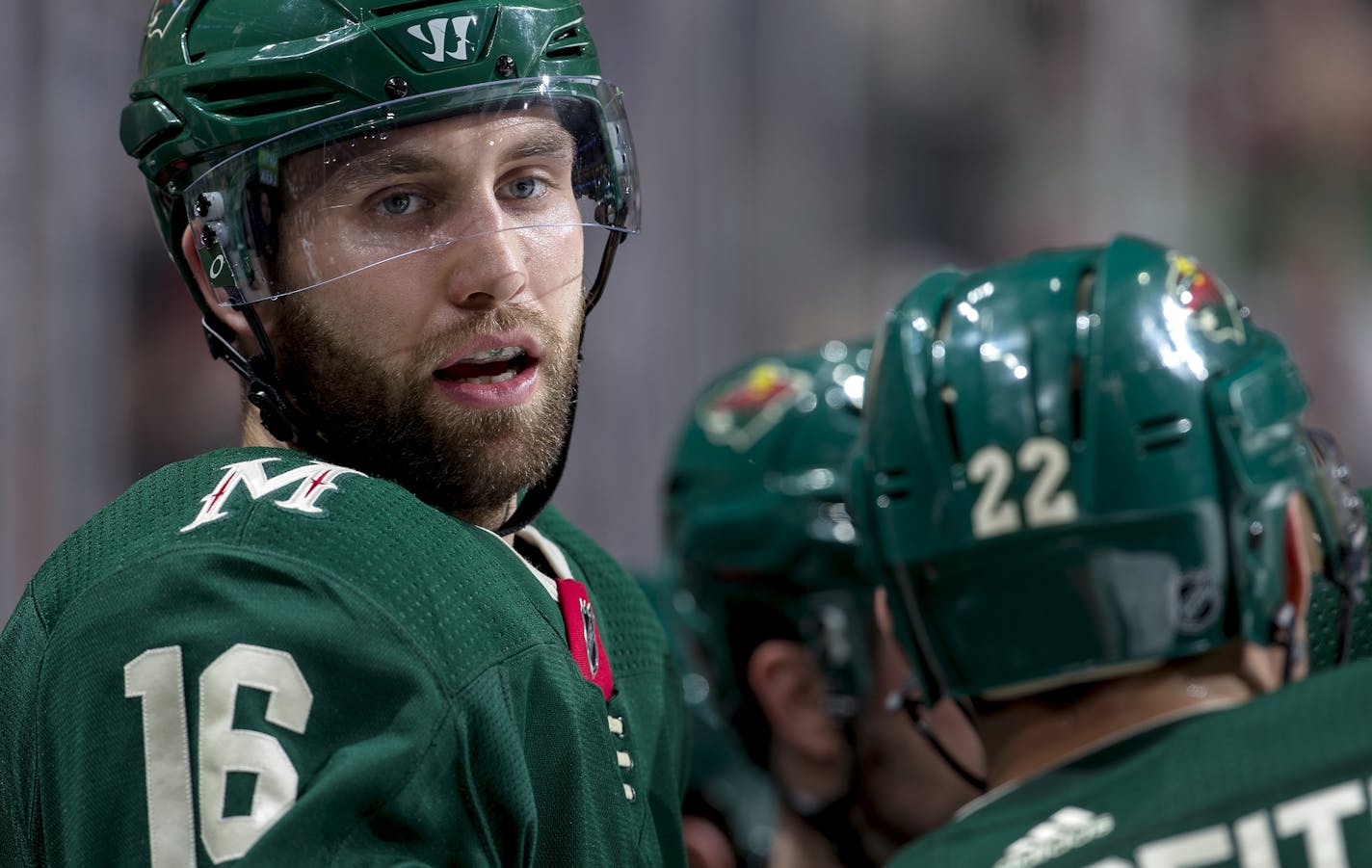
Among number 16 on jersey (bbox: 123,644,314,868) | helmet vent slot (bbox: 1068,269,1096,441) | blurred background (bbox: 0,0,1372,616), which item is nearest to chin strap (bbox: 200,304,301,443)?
number 16 on jersey (bbox: 123,644,314,868)

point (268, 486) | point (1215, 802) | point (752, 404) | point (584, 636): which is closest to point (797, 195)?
point (752, 404)

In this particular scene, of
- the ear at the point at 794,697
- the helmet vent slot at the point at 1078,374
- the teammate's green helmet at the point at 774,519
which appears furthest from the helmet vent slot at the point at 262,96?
the ear at the point at 794,697

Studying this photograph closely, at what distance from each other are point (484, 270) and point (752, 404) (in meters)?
1.09

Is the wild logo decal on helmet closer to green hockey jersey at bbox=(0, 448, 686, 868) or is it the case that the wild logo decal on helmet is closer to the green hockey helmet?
the green hockey helmet

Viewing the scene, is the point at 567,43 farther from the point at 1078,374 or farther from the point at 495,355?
the point at 1078,374

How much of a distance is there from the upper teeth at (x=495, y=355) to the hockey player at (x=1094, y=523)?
536mm

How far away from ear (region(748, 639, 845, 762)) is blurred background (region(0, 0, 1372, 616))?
1.67 m

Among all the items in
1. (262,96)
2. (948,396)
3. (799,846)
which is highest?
(262,96)

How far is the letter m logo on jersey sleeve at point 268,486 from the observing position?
1562 mm

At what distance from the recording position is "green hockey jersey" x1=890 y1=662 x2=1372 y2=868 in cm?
111

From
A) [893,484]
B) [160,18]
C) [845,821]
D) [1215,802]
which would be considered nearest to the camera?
[1215,802]

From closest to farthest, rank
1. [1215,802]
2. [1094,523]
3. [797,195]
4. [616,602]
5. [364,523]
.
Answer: [1215,802]
[1094,523]
[364,523]
[616,602]
[797,195]

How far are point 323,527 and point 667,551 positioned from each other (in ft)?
4.98

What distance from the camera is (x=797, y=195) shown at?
226 inches
